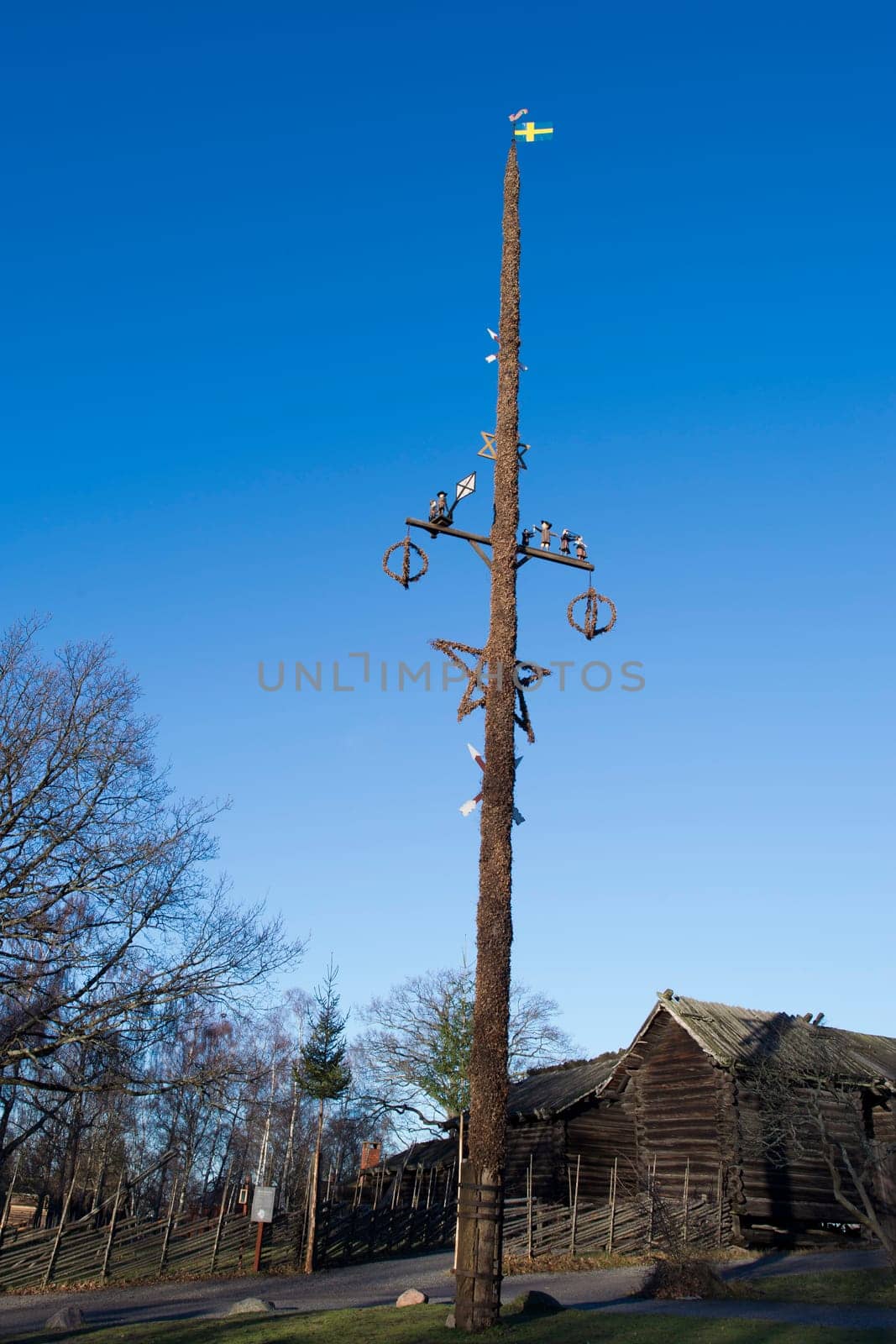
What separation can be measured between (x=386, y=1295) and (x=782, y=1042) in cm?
1380

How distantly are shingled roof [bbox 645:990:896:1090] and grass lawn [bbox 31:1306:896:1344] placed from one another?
12.1 m

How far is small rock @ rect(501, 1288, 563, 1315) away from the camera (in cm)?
1327

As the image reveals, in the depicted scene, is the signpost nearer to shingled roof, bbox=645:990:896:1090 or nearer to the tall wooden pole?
the tall wooden pole

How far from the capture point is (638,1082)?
30625 millimetres

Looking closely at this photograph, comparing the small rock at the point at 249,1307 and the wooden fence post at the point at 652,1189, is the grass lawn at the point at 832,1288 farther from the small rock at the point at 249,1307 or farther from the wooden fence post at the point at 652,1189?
the small rock at the point at 249,1307

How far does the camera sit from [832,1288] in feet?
54.5

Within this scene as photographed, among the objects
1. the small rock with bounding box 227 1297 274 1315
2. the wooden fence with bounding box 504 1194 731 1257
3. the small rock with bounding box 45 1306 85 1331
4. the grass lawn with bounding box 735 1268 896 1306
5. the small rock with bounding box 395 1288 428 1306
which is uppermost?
the wooden fence with bounding box 504 1194 731 1257

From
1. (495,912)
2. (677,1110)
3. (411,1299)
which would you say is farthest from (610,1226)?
(495,912)

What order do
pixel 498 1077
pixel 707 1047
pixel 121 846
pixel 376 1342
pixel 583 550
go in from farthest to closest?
1. pixel 707 1047
2. pixel 121 846
3. pixel 583 550
4. pixel 498 1077
5. pixel 376 1342

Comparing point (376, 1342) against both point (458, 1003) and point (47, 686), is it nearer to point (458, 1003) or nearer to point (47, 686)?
point (47, 686)

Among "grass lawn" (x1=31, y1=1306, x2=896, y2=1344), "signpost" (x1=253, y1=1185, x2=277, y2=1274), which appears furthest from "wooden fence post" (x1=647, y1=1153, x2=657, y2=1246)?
"grass lawn" (x1=31, y1=1306, x2=896, y2=1344)

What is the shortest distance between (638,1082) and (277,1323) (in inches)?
737

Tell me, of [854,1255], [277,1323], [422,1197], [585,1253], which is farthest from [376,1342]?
[422,1197]

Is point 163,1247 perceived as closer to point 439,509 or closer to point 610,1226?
point 610,1226
